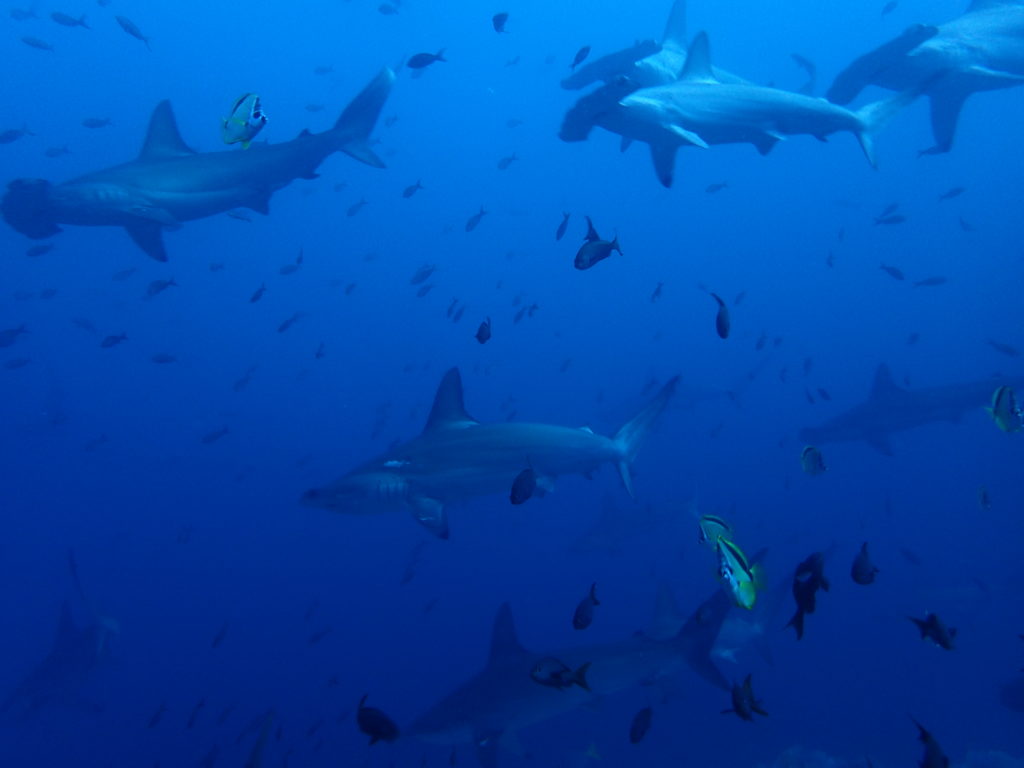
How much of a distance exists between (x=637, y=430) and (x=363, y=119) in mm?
4247

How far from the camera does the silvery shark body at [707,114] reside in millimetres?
5621

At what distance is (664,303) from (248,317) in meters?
34.8

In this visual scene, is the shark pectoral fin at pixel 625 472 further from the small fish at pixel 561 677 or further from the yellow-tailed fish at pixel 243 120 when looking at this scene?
the yellow-tailed fish at pixel 243 120

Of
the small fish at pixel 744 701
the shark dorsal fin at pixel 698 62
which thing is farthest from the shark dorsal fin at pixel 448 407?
the shark dorsal fin at pixel 698 62

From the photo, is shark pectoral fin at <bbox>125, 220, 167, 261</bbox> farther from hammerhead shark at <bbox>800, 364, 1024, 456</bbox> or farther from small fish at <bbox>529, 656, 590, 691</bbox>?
hammerhead shark at <bbox>800, 364, 1024, 456</bbox>

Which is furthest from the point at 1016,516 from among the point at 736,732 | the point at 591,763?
the point at 591,763

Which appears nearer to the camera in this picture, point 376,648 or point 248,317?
point 376,648

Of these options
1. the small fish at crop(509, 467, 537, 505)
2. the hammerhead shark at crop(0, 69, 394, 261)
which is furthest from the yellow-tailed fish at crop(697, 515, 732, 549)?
the hammerhead shark at crop(0, 69, 394, 261)

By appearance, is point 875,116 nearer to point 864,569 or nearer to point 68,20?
point 864,569

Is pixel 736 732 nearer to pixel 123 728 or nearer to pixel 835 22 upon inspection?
pixel 123 728

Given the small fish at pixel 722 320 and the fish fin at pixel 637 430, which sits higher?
the small fish at pixel 722 320

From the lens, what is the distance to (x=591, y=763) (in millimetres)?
11984

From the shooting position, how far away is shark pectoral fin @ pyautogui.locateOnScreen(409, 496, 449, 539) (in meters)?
5.71

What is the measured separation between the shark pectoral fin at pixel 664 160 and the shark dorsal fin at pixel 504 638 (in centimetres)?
402
